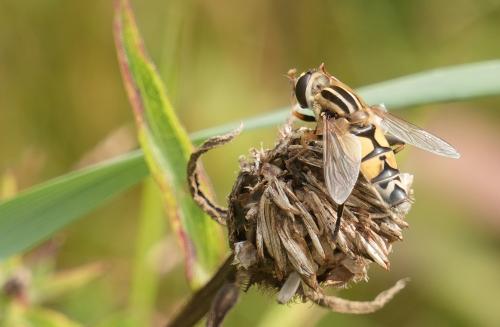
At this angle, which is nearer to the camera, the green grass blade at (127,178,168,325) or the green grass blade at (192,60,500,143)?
the green grass blade at (192,60,500,143)

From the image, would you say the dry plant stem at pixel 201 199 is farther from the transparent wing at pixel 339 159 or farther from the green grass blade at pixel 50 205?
the transparent wing at pixel 339 159

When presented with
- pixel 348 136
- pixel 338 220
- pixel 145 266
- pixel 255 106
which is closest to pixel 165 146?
pixel 348 136

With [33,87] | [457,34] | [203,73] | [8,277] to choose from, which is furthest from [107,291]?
[457,34]

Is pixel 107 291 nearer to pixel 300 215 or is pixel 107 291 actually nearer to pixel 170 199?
pixel 170 199

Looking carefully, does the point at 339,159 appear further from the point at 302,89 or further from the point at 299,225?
the point at 302,89

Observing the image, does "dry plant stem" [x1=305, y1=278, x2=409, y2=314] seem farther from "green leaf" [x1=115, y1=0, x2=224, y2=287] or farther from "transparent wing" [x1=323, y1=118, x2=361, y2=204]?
"green leaf" [x1=115, y1=0, x2=224, y2=287]

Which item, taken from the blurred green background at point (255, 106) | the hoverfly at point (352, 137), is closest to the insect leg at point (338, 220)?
the hoverfly at point (352, 137)

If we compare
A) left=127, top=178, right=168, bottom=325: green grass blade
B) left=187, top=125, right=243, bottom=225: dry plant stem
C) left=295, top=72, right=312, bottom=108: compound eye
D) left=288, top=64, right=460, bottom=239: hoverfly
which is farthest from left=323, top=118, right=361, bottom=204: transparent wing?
left=127, top=178, right=168, bottom=325: green grass blade
